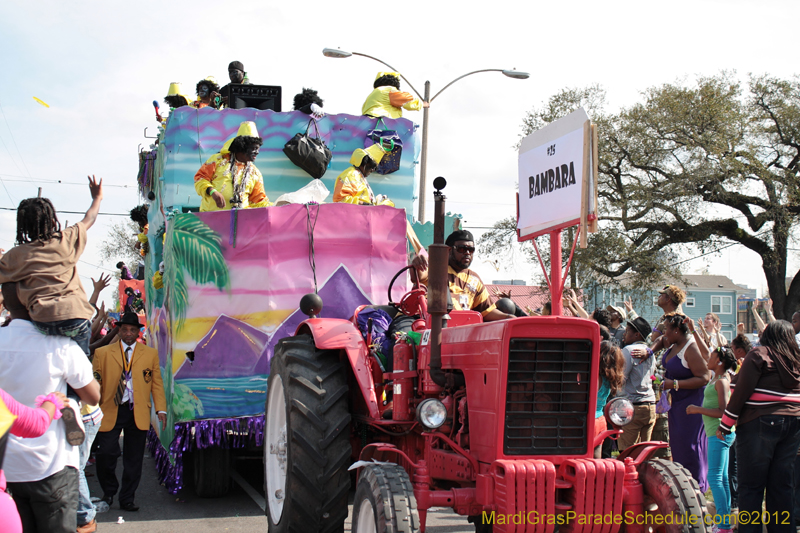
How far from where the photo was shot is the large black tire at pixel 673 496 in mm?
3318

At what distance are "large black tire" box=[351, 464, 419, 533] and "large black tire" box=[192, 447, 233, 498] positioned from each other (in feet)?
10.8

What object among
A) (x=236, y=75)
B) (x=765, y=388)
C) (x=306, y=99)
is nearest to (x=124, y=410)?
(x=306, y=99)

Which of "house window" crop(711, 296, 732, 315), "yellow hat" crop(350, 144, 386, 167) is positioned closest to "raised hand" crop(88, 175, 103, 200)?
"yellow hat" crop(350, 144, 386, 167)

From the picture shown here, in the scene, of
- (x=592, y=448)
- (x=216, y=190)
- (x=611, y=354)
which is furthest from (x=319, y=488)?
(x=216, y=190)

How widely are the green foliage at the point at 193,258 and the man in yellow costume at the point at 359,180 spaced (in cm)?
180

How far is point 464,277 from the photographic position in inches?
213

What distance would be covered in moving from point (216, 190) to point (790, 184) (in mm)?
21522

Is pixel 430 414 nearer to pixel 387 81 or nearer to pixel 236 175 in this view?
pixel 236 175

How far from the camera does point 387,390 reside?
495 cm

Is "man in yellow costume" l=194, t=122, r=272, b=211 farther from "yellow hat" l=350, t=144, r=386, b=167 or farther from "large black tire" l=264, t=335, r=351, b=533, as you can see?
"large black tire" l=264, t=335, r=351, b=533

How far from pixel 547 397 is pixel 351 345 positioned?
1.58 metres

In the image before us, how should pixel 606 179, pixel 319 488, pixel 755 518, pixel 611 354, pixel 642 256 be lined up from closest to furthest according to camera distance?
pixel 319 488 → pixel 755 518 → pixel 611 354 → pixel 642 256 → pixel 606 179

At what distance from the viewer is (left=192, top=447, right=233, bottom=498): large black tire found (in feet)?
21.7

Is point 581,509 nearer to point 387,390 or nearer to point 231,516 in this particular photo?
point 387,390
